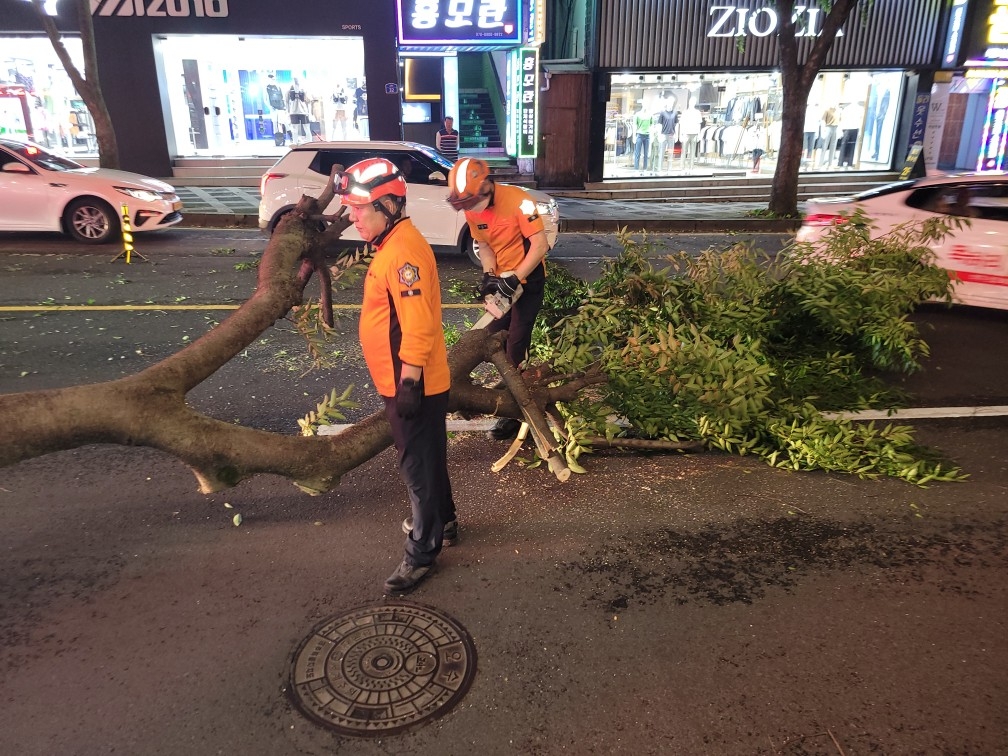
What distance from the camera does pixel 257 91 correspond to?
2055 cm

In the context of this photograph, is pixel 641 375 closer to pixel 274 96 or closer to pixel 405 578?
pixel 405 578

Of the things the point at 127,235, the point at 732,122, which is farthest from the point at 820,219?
the point at 732,122

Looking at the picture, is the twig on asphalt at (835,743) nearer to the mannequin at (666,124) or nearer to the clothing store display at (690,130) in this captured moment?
the mannequin at (666,124)

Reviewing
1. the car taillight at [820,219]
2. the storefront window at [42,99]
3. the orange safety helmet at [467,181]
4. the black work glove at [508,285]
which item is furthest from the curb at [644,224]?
the black work glove at [508,285]

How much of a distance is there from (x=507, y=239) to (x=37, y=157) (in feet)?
34.5

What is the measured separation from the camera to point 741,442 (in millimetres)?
5016

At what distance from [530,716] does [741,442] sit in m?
2.83

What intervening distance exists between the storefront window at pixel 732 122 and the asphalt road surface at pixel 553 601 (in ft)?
55.4

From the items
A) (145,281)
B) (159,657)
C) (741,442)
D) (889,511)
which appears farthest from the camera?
(145,281)

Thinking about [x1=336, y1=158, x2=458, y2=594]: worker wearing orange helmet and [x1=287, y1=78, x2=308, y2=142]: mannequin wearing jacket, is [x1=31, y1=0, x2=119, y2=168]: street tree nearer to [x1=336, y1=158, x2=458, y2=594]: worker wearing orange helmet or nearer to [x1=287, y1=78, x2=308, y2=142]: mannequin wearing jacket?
[x1=287, y1=78, x2=308, y2=142]: mannequin wearing jacket

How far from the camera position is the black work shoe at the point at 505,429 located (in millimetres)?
5266

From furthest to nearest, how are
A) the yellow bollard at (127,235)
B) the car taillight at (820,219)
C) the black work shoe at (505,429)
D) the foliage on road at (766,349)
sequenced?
1. the yellow bollard at (127,235)
2. the car taillight at (820,219)
3. the black work shoe at (505,429)
4. the foliage on road at (766,349)

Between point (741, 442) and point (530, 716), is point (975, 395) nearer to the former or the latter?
point (741, 442)

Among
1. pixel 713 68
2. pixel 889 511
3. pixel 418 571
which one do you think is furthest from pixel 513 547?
pixel 713 68
